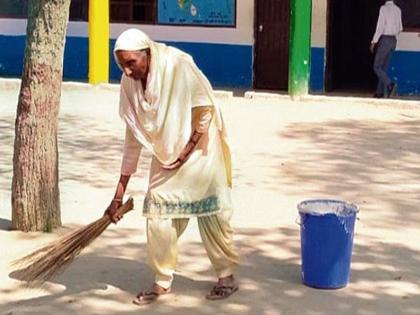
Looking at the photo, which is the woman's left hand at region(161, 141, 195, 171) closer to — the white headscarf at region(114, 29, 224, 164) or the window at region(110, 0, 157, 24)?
the white headscarf at region(114, 29, 224, 164)

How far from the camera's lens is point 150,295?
16.9 feet

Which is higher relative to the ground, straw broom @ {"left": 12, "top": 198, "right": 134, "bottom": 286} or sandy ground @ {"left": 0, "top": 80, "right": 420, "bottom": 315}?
straw broom @ {"left": 12, "top": 198, "right": 134, "bottom": 286}

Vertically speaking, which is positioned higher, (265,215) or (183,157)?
(183,157)

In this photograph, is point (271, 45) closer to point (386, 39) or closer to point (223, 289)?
point (386, 39)

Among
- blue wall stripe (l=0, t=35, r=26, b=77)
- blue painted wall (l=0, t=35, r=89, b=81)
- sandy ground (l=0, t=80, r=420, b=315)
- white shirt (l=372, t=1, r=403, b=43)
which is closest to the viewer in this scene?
sandy ground (l=0, t=80, r=420, b=315)

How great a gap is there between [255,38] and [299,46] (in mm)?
1801

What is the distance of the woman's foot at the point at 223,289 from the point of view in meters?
5.20

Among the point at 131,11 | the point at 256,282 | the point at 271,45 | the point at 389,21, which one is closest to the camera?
the point at 256,282

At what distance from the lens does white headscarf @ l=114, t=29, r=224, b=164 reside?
16.0 feet

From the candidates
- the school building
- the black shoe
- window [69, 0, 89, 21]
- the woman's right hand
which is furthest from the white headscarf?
window [69, 0, 89, 21]

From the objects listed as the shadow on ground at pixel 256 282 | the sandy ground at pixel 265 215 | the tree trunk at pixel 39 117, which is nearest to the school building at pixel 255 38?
the sandy ground at pixel 265 215

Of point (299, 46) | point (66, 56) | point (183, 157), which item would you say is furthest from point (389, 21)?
point (183, 157)

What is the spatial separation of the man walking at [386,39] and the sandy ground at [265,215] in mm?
1326

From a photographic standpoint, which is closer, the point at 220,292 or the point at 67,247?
the point at 67,247
